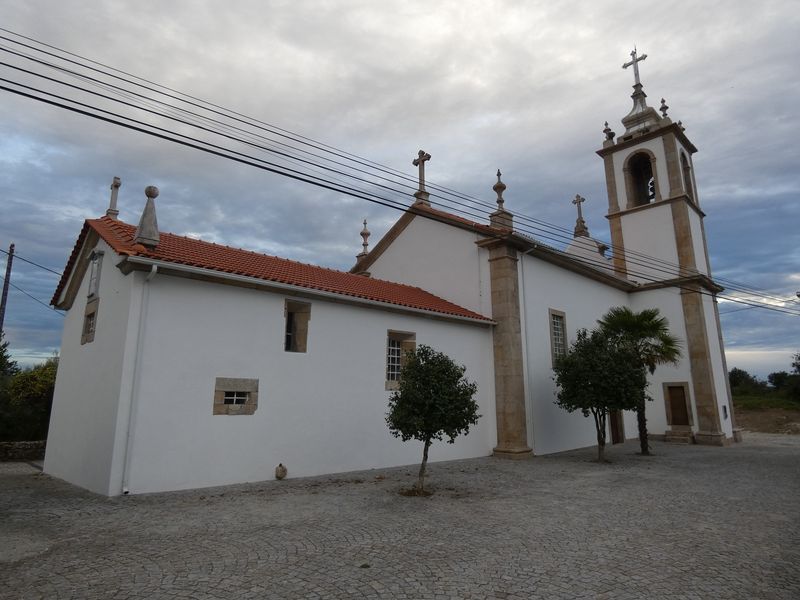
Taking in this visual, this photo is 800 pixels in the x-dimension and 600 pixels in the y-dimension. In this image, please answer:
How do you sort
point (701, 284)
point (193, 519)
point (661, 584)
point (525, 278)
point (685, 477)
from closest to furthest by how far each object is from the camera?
1. point (661, 584)
2. point (193, 519)
3. point (685, 477)
4. point (525, 278)
5. point (701, 284)

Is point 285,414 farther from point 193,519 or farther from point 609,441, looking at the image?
point 609,441

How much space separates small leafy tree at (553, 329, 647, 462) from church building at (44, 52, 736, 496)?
152cm

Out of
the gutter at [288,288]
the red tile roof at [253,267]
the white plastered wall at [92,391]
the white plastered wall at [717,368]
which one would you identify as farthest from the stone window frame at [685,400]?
the white plastered wall at [92,391]

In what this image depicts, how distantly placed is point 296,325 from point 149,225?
146 inches

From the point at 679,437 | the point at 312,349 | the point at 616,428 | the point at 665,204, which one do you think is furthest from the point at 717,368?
the point at 312,349

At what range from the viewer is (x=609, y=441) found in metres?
19.1

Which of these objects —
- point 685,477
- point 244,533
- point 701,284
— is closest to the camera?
point 244,533

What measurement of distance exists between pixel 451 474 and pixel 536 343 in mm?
6245

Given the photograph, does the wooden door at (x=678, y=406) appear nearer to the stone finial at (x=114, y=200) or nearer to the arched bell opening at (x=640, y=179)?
the arched bell opening at (x=640, y=179)

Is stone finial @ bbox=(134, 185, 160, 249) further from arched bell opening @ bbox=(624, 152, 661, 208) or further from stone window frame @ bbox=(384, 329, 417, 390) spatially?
arched bell opening @ bbox=(624, 152, 661, 208)

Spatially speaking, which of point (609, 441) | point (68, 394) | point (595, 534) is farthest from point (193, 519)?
point (609, 441)

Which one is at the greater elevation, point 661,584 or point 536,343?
point 536,343

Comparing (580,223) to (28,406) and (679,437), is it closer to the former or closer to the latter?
(679,437)

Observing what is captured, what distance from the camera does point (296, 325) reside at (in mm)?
11242
